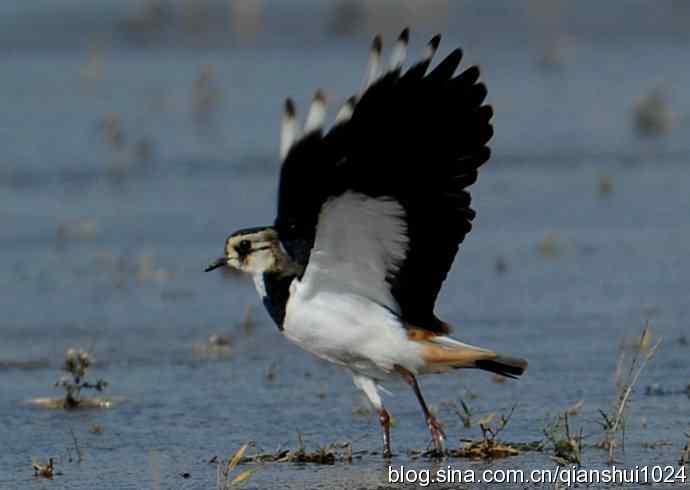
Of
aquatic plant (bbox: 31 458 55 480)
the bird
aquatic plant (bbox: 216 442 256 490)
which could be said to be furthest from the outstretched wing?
aquatic plant (bbox: 31 458 55 480)

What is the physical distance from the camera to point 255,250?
6.47m

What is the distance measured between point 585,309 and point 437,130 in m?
2.86

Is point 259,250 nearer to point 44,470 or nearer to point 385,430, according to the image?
point 385,430

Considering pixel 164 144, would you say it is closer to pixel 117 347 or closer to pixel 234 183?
pixel 234 183

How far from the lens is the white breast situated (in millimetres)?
6316

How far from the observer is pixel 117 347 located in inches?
336

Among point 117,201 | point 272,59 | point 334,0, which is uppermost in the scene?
point 334,0

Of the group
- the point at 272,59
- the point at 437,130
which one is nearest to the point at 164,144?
the point at 272,59

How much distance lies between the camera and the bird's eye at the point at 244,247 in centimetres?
649

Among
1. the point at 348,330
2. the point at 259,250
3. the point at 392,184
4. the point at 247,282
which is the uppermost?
the point at 247,282

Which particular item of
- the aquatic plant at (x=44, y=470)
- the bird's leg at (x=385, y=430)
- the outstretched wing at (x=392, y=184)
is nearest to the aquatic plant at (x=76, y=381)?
the aquatic plant at (x=44, y=470)

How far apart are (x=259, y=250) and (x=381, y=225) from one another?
48 cm

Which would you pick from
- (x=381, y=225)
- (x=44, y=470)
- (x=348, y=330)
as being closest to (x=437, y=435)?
(x=348, y=330)

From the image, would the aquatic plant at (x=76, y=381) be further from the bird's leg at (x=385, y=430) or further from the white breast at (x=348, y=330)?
the bird's leg at (x=385, y=430)
